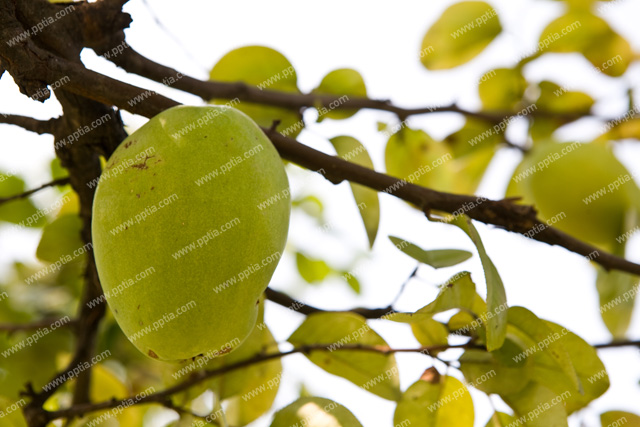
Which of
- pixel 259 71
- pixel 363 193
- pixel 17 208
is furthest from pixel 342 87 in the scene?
pixel 17 208

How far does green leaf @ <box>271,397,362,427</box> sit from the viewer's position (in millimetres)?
914

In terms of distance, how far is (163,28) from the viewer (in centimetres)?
153

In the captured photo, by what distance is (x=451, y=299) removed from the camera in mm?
945

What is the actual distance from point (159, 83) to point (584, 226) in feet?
3.73

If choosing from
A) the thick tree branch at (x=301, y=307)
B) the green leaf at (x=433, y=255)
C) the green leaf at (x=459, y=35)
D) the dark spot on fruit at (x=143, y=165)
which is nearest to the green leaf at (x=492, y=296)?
the green leaf at (x=433, y=255)

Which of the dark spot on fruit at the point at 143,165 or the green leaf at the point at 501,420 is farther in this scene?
the green leaf at the point at 501,420

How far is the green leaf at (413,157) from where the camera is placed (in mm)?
1470

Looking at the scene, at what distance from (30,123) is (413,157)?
85 cm

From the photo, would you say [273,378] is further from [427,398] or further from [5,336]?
[5,336]

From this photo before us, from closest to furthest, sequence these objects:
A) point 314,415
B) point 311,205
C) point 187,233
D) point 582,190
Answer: point 187,233
point 314,415
point 582,190
point 311,205

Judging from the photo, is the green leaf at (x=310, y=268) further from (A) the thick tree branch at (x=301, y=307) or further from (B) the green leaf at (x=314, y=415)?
(B) the green leaf at (x=314, y=415)

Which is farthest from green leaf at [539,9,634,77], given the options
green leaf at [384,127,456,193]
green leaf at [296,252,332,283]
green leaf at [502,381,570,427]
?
green leaf at [502,381,570,427]

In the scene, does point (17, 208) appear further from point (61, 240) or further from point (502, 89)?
point (502, 89)

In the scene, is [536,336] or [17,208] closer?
[536,336]
